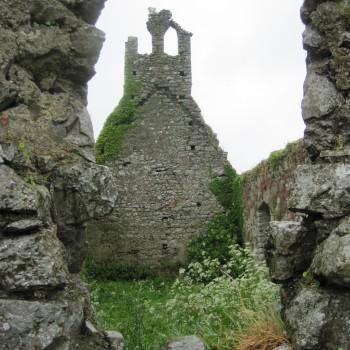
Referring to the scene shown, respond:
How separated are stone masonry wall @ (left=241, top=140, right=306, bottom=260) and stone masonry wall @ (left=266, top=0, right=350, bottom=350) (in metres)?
7.37

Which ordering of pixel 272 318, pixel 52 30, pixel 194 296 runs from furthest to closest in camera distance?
pixel 194 296, pixel 272 318, pixel 52 30

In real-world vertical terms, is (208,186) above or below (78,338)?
above

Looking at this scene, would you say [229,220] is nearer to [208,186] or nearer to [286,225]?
[208,186]

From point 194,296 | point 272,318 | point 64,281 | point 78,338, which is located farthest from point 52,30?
point 194,296

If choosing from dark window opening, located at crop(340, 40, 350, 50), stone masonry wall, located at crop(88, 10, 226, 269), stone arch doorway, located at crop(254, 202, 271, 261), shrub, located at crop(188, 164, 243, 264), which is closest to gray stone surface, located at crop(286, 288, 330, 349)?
dark window opening, located at crop(340, 40, 350, 50)

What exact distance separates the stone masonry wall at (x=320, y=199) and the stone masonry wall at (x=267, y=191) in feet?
24.2

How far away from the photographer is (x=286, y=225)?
4.02 meters

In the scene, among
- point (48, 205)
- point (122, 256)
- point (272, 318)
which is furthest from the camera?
point (122, 256)

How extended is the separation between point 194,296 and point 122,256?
10416mm

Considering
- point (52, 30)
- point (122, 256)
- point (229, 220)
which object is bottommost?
point (122, 256)

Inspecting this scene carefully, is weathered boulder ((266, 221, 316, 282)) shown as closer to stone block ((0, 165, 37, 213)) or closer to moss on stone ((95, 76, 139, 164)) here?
stone block ((0, 165, 37, 213))

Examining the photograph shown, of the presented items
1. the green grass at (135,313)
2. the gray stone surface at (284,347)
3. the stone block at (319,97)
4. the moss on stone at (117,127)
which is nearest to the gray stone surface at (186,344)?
the gray stone surface at (284,347)

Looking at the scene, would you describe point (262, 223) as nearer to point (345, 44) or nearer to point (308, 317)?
point (345, 44)

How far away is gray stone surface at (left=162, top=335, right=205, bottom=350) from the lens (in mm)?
4975
